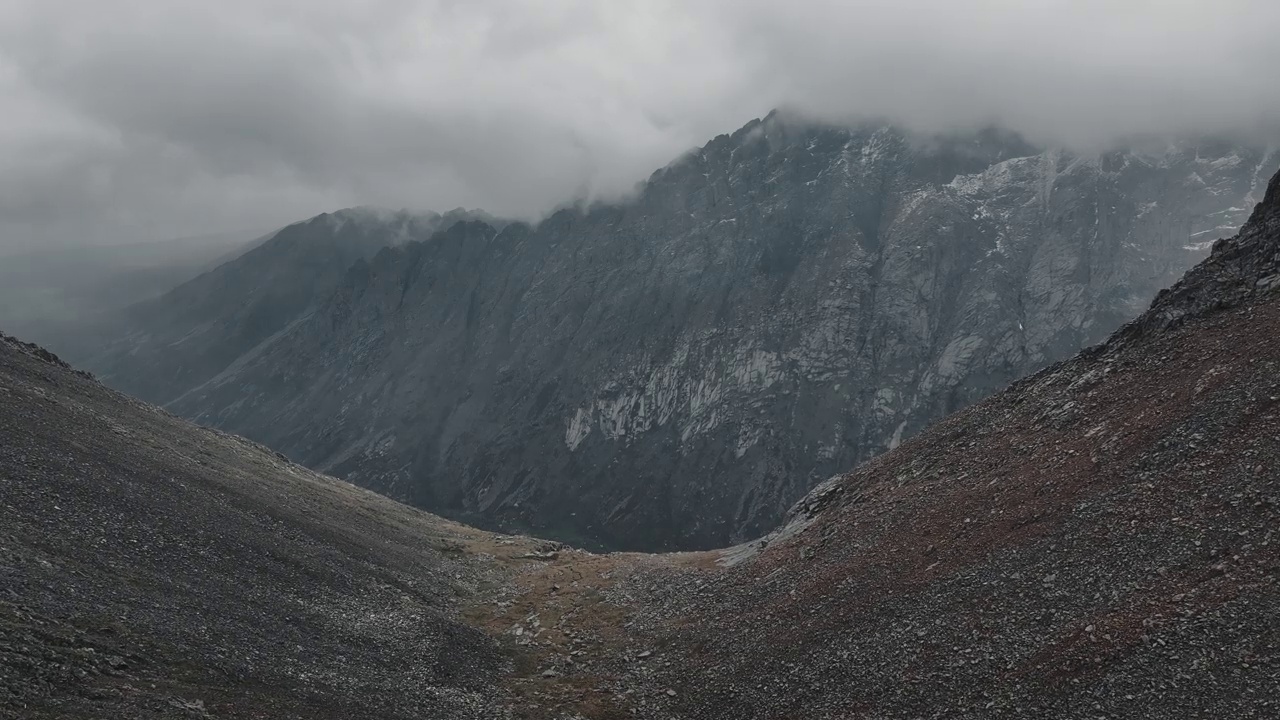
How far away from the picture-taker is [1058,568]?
134 feet

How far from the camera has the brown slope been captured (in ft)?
107

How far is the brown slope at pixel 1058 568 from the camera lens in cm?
3269

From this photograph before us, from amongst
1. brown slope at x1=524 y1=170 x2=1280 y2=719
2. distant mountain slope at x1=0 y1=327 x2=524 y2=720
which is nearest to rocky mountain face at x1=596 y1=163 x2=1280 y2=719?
brown slope at x1=524 y1=170 x2=1280 y2=719

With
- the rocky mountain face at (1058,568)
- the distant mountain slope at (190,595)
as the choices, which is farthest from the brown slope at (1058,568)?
the distant mountain slope at (190,595)

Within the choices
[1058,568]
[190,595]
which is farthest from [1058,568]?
[190,595]

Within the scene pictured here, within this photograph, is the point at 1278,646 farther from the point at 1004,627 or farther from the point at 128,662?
the point at 128,662

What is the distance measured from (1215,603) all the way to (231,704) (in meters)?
42.4

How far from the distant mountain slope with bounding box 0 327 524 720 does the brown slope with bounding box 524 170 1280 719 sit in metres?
16.3

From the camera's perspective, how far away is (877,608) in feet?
152

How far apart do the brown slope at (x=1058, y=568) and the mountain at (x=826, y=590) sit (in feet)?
0.52

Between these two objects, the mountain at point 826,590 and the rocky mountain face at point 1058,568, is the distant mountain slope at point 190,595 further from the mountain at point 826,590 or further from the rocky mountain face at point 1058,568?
the rocky mountain face at point 1058,568

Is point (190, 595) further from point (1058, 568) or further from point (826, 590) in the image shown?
point (1058, 568)

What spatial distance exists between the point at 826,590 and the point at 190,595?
3927 centimetres

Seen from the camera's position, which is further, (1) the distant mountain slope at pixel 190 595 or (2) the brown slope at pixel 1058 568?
(2) the brown slope at pixel 1058 568
